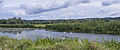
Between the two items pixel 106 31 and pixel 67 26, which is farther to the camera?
pixel 67 26

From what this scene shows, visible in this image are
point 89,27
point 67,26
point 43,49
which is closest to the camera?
point 43,49

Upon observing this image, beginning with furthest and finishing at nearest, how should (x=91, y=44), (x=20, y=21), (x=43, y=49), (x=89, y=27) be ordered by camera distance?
(x=20, y=21), (x=89, y=27), (x=91, y=44), (x=43, y=49)

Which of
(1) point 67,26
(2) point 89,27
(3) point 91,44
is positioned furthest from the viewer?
(1) point 67,26

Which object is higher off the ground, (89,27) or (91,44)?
(91,44)

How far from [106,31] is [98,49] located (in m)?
34.3

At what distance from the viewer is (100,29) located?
4222 centimetres

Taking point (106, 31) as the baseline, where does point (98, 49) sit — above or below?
above

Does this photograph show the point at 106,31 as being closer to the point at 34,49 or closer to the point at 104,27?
the point at 104,27

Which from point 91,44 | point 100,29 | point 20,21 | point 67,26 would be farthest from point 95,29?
point 20,21

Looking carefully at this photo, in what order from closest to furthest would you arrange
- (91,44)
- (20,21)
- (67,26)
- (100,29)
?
1. (91,44)
2. (100,29)
3. (67,26)
4. (20,21)

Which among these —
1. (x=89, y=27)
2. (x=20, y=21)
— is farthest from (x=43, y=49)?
(x=20, y=21)

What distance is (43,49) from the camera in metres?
7.81

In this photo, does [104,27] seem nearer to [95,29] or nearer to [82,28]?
[95,29]

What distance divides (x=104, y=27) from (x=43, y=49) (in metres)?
37.5
